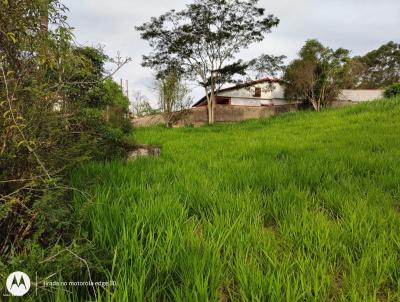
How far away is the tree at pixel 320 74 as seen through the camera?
2308 cm

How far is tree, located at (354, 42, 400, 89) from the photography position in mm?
41312

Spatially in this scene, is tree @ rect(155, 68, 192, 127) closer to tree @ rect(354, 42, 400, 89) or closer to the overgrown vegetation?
the overgrown vegetation

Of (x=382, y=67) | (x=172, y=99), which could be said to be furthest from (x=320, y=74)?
(x=382, y=67)

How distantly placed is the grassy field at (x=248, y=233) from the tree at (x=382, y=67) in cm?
4494

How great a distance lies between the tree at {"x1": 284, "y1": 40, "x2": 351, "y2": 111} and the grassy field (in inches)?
854

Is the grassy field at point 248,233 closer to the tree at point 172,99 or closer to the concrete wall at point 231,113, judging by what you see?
the tree at point 172,99

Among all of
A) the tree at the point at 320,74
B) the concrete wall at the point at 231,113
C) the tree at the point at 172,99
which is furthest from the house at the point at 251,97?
the tree at the point at 172,99

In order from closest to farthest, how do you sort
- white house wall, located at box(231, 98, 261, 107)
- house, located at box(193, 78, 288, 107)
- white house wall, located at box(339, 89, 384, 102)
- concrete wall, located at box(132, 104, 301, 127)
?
concrete wall, located at box(132, 104, 301, 127) → white house wall, located at box(339, 89, 384, 102) → house, located at box(193, 78, 288, 107) → white house wall, located at box(231, 98, 261, 107)

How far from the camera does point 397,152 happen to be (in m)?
4.24

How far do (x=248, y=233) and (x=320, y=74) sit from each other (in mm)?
24431

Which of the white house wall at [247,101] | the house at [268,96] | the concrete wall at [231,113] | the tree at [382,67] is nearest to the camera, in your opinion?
the concrete wall at [231,113]

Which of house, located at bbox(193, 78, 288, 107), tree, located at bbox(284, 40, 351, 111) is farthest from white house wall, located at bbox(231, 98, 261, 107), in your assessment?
tree, located at bbox(284, 40, 351, 111)

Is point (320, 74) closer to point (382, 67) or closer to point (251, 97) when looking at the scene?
point (251, 97)

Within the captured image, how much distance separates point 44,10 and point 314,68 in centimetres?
2454
